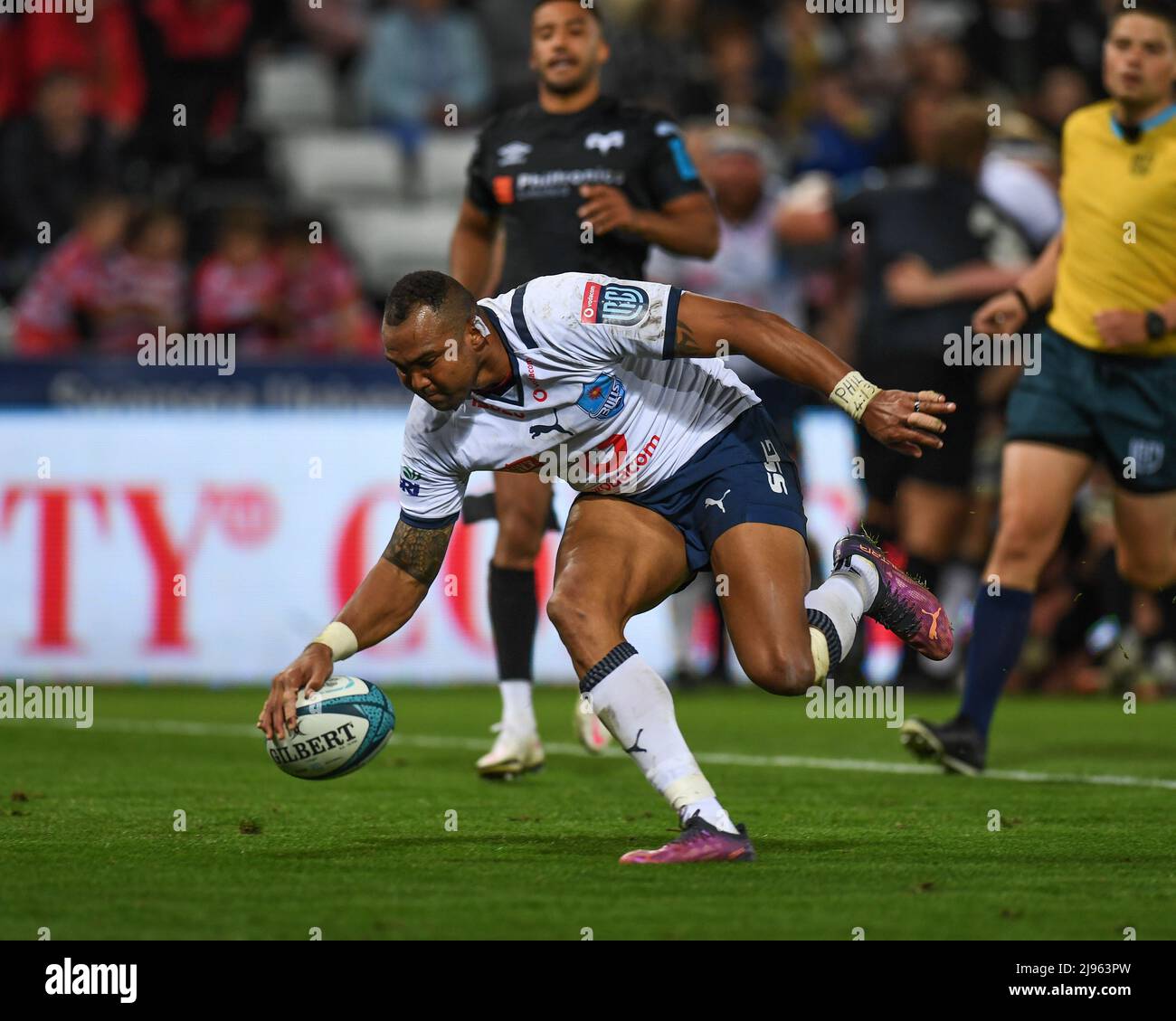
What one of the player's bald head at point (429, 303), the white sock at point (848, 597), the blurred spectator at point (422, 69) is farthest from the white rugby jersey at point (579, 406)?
the blurred spectator at point (422, 69)

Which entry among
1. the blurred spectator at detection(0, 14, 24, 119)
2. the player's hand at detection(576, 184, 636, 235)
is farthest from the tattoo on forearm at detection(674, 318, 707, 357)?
the blurred spectator at detection(0, 14, 24, 119)

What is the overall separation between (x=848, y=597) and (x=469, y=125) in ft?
35.0

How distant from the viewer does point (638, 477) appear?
246 inches

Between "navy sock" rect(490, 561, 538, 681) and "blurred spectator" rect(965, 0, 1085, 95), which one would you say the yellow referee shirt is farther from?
"blurred spectator" rect(965, 0, 1085, 95)

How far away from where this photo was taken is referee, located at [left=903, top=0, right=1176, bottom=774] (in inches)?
305

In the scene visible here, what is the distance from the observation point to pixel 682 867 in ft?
17.7

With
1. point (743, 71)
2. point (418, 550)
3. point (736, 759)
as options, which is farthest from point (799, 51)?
point (418, 550)

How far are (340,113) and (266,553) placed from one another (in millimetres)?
6256

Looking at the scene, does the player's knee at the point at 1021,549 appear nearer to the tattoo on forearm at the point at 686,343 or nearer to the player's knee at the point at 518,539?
the player's knee at the point at 518,539

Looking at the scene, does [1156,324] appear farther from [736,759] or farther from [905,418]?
[905,418]

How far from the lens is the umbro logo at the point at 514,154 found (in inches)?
317

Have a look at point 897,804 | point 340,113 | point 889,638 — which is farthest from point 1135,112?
point 340,113

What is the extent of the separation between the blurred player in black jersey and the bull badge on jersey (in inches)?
71.4

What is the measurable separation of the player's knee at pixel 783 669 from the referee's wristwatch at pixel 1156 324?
2.51 m
